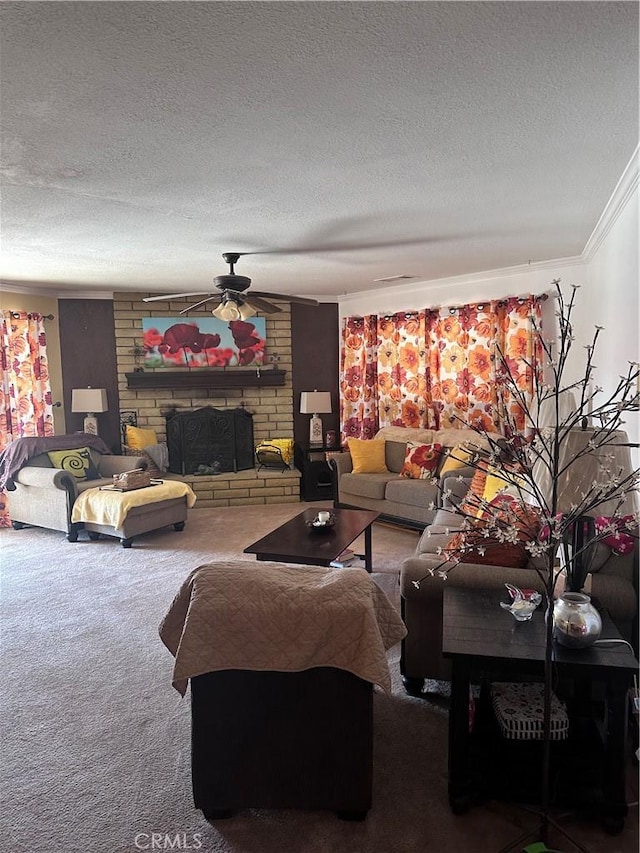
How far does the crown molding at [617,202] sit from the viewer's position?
2.59 meters

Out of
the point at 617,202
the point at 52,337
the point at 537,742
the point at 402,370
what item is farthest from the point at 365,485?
the point at 52,337

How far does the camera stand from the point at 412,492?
5164mm

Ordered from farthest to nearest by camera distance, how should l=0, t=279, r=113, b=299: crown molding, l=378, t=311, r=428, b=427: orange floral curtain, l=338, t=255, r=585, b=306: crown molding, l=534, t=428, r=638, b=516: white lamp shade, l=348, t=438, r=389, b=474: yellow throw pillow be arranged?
1. l=378, t=311, r=428, b=427: orange floral curtain
2. l=348, t=438, r=389, b=474: yellow throw pillow
3. l=0, t=279, r=113, b=299: crown molding
4. l=338, t=255, r=585, b=306: crown molding
5. l=534, t=428, r=638, b=516: white lamp shade

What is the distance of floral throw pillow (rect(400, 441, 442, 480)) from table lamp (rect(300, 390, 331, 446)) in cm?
156

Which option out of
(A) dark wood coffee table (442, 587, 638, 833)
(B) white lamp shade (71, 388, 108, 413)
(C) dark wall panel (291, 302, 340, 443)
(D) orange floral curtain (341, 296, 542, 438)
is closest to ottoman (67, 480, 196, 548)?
(B) white lamp shade (71, 388, 108, 413)

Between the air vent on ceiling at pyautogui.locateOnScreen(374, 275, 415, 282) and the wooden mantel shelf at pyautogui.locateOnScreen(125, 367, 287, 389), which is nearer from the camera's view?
the air vent on ceiling at pyautogui.locateOnScreen(374, 275, 415, 282)

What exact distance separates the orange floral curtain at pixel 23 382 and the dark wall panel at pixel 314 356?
282 centimetres

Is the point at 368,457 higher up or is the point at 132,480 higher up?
the point at 368,457

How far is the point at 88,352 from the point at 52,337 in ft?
1.32

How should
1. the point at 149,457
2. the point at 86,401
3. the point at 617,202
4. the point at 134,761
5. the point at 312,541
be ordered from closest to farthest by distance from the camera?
the point at 134,761 < the point at 617,202 < the point at 312,541 < the point at 86,401 < the point at 149,457

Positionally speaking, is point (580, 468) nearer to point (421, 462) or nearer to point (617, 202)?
point (617, 202)

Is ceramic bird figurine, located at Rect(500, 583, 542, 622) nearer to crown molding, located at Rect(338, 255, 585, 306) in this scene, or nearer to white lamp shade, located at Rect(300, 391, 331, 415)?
crown molding, located at Rect(338, 255, 585, 306)

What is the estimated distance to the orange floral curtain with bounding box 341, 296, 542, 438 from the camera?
17.6 ft

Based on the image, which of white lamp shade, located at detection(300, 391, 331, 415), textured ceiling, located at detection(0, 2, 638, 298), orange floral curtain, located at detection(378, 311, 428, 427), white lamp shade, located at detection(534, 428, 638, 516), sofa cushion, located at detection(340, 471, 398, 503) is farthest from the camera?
white lamp shade, located at detection(300, 391, 331, 415)
